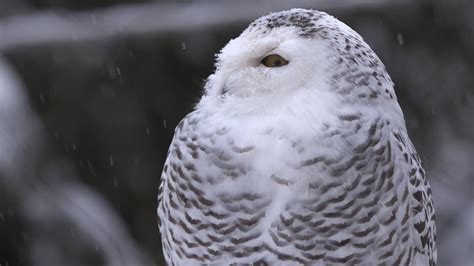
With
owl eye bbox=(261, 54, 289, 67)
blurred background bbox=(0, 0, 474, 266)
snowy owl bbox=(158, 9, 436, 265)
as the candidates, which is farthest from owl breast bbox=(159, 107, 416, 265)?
blurred background bbox=(0, 0, 474, 266)

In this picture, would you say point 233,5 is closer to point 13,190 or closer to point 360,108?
point 13,190

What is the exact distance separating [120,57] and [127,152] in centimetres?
61

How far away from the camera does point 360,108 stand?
2.30 meters

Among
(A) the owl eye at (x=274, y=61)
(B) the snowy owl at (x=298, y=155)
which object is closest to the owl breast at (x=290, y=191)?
(B) the snowy owl at (x=298, y=155)

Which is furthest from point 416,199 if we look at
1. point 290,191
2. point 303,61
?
point 303,61

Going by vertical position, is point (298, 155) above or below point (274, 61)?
below

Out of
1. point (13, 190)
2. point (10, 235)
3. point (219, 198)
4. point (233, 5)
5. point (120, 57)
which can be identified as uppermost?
point (219, 198)

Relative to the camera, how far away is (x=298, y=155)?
2.29 meters

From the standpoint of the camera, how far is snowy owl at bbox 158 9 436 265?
7.48 ft

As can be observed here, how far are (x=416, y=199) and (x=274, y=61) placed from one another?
57 cm

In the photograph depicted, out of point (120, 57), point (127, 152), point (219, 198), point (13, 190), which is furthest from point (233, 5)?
point (219, 198)

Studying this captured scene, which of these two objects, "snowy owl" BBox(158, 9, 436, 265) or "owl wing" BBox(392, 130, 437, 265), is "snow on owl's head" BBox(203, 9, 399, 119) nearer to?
"snowy owl" BBox(158, 9, 436, 265)

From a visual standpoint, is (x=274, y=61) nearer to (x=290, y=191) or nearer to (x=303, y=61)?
(x=303, y=61)

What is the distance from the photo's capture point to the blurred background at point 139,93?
5098 millimetres
